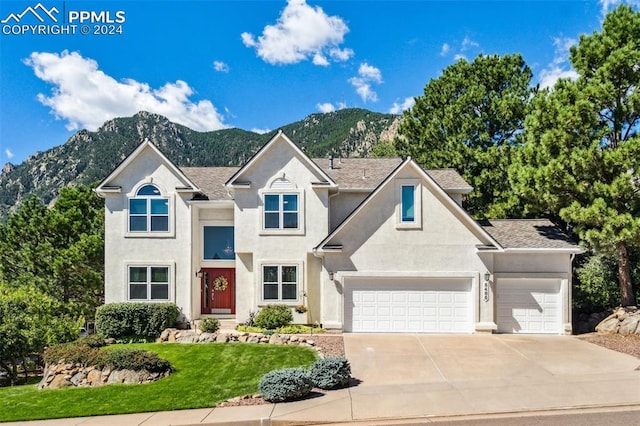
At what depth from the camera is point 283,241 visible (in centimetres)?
1916

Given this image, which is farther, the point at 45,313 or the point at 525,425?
the point at 45,313

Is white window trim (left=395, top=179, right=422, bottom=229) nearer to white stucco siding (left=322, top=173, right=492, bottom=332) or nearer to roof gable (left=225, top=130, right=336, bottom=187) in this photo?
white stucco siding (left=322, top=173, right=492, bottom=332)

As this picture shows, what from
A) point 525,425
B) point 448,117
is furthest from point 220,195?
point 448,117

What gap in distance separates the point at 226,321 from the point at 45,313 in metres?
9.57

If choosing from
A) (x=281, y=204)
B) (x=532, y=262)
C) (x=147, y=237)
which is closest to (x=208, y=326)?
(x=147, y=237)

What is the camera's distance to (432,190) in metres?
18.1

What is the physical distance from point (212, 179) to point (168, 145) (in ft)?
331

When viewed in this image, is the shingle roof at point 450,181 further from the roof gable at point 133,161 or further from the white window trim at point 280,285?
the roof gable at point 133,161

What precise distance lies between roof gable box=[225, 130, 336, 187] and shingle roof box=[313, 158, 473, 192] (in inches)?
65.2

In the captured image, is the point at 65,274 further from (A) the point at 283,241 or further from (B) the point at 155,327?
(A) the point at 283,241

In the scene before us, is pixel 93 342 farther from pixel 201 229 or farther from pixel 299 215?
pixel 299 215

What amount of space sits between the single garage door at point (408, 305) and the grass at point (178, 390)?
12.2 ft

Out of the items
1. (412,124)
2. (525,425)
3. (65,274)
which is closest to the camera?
(525,425)

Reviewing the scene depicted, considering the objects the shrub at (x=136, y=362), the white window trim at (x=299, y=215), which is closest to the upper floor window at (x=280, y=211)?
the white window trim at (x=299, y=215)
